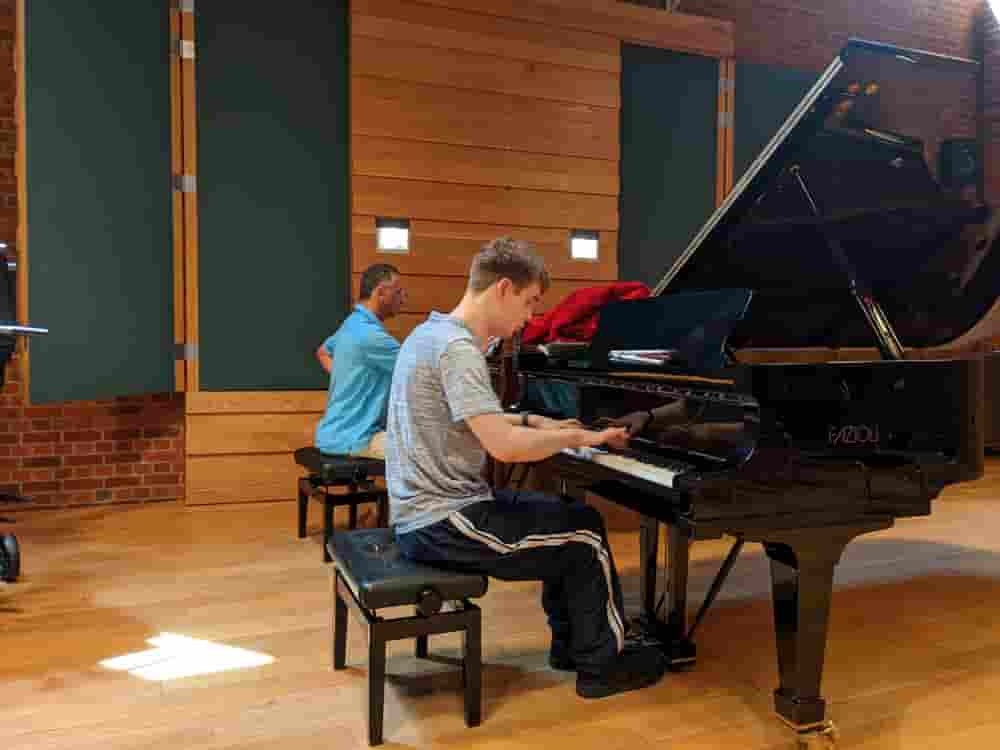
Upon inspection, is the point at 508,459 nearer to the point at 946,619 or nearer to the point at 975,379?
the point at 975,379

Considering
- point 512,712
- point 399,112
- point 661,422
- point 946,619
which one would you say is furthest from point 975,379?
point 399,112

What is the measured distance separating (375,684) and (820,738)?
105 centimetres

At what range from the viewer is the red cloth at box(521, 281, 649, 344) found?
3.52 metres

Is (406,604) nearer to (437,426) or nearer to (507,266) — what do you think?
(437,426)

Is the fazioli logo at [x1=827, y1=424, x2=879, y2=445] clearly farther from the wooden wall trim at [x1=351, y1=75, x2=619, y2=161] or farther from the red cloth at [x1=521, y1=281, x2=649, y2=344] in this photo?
the wooden wall trim at [x1=351, y1=75, x2=619, y2=161]

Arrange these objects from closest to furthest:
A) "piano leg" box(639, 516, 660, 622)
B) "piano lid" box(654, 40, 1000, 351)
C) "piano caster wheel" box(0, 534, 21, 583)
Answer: "piano lid" box(654, 40, 1000, 351), "piano leg" box(639, 516, 660, 622), "piano caster wheel" box(0, 534, 21, 583)

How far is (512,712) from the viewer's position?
7.08 ft

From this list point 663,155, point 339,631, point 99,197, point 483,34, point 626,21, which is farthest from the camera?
point 663,155

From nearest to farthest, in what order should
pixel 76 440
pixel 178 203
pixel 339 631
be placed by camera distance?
pixel 339 631, pixel 178 203, pixel 76 440

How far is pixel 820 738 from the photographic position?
1.95 meters

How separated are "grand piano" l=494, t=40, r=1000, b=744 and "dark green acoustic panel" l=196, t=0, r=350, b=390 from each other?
1.87 metres

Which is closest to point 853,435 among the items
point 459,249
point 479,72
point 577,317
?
point 577,317

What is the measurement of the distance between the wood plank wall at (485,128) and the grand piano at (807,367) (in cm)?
189

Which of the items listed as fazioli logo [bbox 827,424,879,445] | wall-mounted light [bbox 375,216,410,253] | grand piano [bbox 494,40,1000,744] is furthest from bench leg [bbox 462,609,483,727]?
wall-mounted light [bbox 375,216,410,253]
